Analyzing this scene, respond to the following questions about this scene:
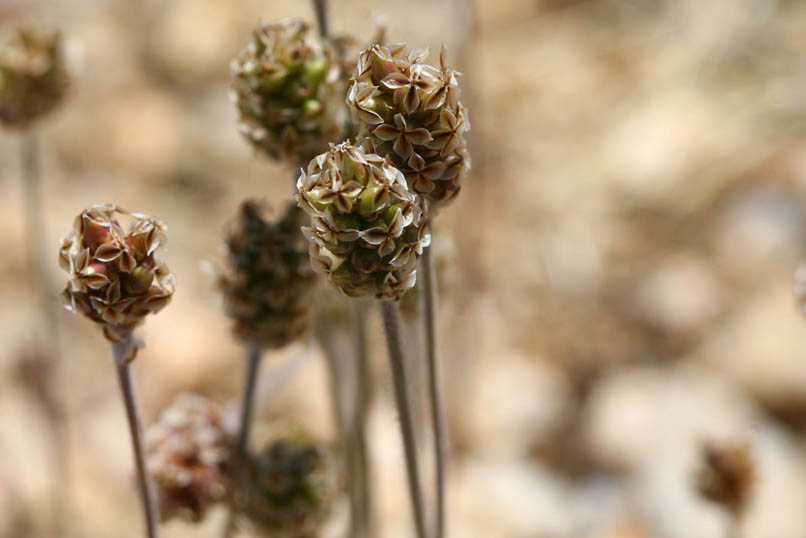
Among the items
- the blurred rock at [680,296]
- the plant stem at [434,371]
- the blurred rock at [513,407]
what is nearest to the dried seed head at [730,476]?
the plant stem at [434,371]

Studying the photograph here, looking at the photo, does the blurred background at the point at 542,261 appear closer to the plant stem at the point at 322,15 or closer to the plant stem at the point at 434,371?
the plant stem at the point at 322,15

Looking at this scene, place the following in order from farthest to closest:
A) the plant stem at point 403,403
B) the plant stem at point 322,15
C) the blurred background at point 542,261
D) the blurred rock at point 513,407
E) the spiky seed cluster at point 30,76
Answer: the blurred rock at point 513,407 < the blurred background at point 542,261 < the spiky seed cluster at point 30,76 < the plant stem at point 322,15 < the plant stem at point 403,403

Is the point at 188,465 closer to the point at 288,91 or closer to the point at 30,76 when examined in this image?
the point at 288,91

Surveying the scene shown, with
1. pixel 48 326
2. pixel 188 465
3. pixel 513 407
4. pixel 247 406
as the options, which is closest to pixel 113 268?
pixel 247 406

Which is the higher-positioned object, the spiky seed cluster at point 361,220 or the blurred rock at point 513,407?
the spiky seed cluster at point 361,220

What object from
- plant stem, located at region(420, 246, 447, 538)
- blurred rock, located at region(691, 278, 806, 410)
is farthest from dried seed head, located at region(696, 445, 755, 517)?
blurred rock, located at region(691, 278, 806, 410)

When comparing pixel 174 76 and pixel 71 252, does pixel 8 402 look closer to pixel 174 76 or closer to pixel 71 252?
pixel 174 76

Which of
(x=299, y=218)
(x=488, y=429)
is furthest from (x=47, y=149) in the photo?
(x=299, y=218)
